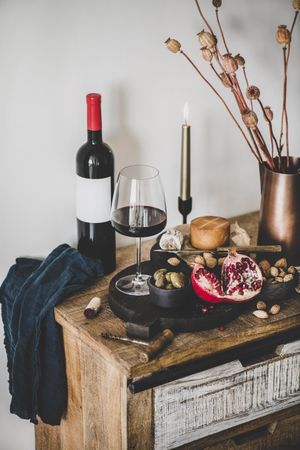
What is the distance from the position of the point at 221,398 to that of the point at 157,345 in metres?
0.24

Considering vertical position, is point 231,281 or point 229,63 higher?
point 229,63

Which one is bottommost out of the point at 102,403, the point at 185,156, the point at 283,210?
the point at 102,403

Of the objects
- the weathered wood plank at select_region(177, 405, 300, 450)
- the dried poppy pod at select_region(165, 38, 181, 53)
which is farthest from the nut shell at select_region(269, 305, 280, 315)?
the dried poppy pod at select_region(165, 38, 181, 53)

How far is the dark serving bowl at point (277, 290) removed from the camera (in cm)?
142

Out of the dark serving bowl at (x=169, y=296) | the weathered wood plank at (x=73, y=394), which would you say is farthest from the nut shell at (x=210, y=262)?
the weathered wood plank at (x=73, y=394)

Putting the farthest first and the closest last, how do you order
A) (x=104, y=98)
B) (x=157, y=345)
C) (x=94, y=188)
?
(x=104, y=98)
(x=94, y=188)
(x=157, y=345)

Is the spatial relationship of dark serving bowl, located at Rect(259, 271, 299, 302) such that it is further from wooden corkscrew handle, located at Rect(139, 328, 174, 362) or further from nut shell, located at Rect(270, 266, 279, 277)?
wooden corkscrew handle, located at Rect(139, 328, 174, 362)

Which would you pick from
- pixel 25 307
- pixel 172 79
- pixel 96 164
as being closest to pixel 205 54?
pixel 172 79

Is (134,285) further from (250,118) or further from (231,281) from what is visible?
(250,118)

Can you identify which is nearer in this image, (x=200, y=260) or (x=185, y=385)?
(x=185, y=385)

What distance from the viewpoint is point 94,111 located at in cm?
141

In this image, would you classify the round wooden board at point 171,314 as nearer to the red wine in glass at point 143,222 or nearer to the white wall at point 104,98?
the red wine in glass at point 143,222

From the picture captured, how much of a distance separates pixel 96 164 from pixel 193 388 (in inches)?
20.1

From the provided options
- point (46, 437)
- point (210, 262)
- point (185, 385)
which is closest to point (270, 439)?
point (185, 385)
